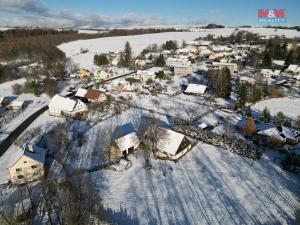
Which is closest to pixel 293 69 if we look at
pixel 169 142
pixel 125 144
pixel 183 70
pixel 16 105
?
pixel 183 70

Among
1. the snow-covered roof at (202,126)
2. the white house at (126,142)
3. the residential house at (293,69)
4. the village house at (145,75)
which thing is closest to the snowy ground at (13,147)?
the white house at (126,142)

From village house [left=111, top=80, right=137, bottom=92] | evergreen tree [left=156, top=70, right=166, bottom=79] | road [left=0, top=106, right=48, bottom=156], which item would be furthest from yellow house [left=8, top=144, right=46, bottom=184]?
evergreen tree [left=156, top=70, right=166, bottom=79]

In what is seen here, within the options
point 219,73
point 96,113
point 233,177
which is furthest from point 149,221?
point 219,73

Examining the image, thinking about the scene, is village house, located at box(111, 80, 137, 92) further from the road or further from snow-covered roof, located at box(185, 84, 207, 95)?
the road

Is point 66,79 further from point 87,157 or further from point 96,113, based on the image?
point 87,157

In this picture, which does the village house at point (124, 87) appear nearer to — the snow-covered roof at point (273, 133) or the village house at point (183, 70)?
the village house at point (183, 70)

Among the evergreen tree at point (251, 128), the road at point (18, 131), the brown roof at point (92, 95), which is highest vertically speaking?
the evergreen tree at point (251, 128)

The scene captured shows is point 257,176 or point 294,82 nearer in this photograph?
point 257,176
